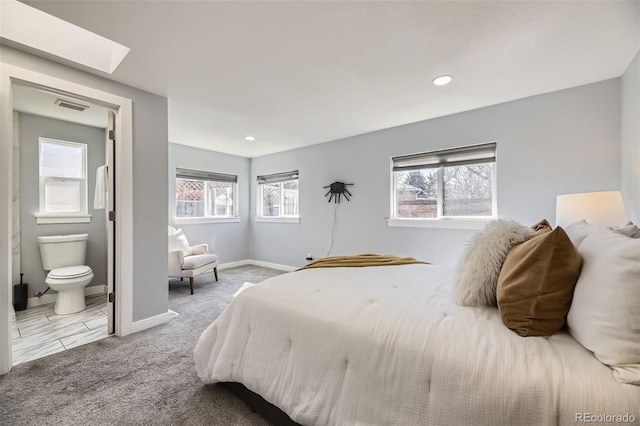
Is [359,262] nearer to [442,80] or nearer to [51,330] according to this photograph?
[442,80]

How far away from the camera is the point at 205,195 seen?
16.7 feet

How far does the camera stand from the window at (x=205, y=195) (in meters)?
4.73

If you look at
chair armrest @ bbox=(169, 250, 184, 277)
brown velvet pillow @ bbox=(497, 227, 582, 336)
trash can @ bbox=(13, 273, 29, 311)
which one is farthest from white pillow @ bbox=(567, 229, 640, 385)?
trash can @ bbox=(13, 273, 29, 311)

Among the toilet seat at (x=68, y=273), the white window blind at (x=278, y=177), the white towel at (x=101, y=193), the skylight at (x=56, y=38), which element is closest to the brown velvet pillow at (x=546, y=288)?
the skylight at (x=56, y=38)

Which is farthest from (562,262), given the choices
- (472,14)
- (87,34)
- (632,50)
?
(87,34)

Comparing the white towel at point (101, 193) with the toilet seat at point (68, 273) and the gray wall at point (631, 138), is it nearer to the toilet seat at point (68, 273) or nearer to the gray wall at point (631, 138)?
the toilet seat at point (68, 273)

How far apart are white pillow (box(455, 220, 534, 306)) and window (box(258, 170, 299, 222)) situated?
384 cm

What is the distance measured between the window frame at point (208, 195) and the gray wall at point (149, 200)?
2024mm

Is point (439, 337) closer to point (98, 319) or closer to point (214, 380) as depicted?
point (214, 380)

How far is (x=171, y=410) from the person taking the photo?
1.52 metres

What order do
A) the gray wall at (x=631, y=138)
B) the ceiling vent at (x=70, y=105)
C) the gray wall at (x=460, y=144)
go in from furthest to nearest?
the ceiling vent at (x=70, y=105) < the gray wall at (x=460, y=144) < the gray wall at (x=631, y=138)

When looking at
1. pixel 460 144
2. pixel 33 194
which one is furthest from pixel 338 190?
pixel 33 194

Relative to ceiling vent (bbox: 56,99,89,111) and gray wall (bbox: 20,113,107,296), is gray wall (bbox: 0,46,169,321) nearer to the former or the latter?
ceiling vent (bbox: 56,99,89,111)

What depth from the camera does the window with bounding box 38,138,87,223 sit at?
3348 millimetres
